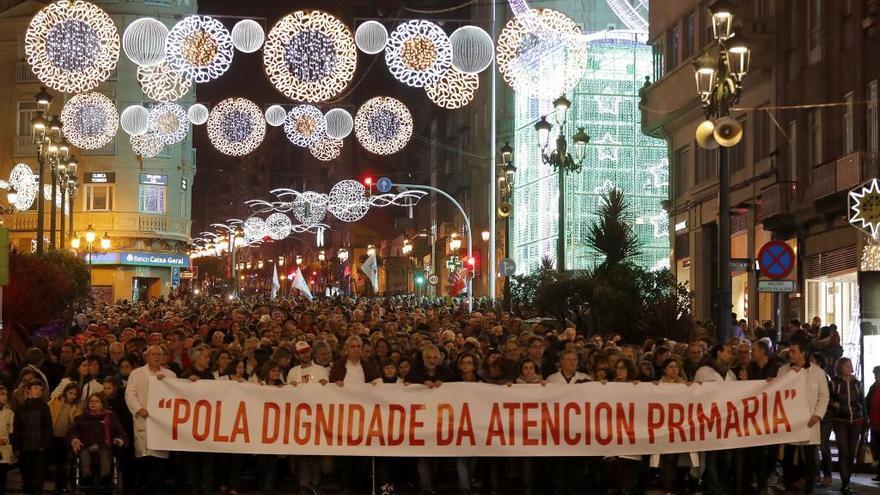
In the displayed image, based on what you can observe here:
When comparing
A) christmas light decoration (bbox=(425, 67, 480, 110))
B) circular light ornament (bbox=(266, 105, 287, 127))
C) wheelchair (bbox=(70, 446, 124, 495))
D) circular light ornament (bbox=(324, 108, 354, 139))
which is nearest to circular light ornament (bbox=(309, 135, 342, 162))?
circular light ornament (bbox=(324, 108, 354, 139))

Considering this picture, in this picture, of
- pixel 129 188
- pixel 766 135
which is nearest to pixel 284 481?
pixel 766 135

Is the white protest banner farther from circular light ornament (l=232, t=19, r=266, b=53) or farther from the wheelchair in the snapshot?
circular light ornament (l=232, t=19, r=266, b=53)

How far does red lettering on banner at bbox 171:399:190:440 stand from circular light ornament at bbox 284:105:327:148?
2587 centimetres

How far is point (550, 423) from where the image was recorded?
14.6 m

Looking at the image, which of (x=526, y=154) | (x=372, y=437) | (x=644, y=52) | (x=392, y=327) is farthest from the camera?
(x=526, y=154)

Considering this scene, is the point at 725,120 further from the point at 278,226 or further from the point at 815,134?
the point at 278,226

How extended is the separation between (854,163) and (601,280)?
19.1 ft

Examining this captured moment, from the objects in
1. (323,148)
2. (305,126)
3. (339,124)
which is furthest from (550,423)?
(305,126)

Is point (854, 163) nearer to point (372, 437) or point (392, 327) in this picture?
point (392, 327)

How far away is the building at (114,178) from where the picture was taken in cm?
7300

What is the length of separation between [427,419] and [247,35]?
14497 millimetres

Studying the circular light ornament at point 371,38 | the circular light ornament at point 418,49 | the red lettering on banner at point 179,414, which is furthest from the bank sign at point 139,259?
the red lettering on banner at point 179,414

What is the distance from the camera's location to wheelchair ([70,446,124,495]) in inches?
605

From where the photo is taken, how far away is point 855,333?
922 inches
